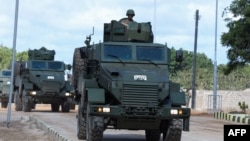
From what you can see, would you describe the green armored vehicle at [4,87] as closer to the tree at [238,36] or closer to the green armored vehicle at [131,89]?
the tree at [238,36]

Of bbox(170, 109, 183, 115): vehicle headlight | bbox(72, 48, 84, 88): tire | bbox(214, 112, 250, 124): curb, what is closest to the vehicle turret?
bbox(214, 112, 250, 124): curb

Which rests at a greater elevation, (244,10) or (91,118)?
(244,10)

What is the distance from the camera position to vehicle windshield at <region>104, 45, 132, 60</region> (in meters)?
13.6

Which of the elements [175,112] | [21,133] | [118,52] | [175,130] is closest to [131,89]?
[175,112]

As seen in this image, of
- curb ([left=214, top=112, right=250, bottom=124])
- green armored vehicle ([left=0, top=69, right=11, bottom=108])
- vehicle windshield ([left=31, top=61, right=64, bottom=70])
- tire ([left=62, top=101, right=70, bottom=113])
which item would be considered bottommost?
curb ([left=214, top=112, right=250, bottom=124])

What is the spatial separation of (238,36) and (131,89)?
20423mm

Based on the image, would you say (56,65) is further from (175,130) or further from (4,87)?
(175,130)

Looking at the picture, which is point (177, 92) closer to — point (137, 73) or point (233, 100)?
point (137, 73)

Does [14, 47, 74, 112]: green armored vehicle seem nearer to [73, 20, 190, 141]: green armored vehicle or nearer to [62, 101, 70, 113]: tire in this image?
[62, 101, 70, 113]: tire

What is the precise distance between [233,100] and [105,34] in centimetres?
3164

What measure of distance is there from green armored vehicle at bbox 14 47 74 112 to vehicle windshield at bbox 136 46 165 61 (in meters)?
15.9

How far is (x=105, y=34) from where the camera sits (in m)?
14.9

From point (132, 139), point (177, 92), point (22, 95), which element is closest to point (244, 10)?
point (22, 95)

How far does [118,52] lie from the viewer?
13680 millimetres
